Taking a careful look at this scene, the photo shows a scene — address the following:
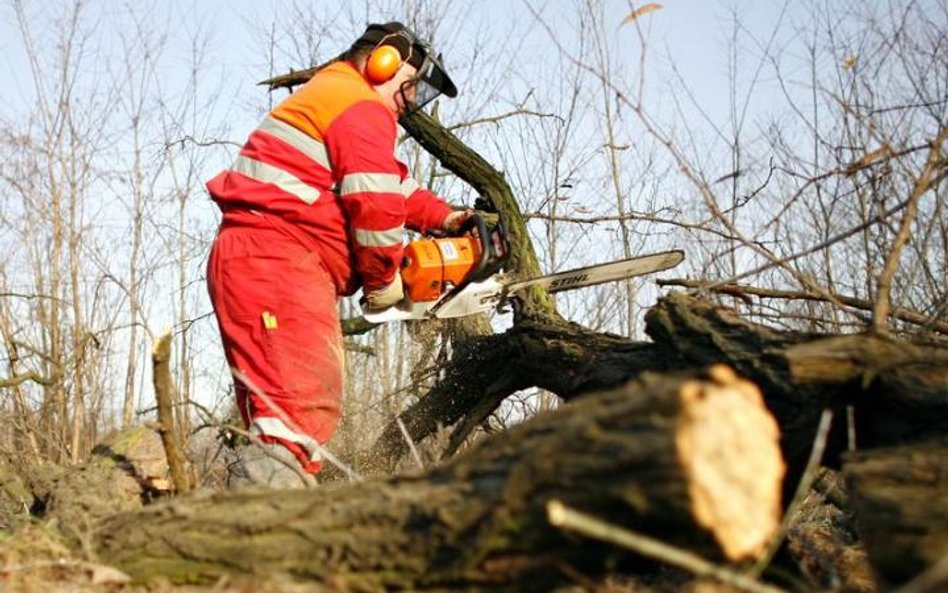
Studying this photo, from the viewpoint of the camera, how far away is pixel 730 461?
1341mm

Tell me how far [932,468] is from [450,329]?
3184 mm

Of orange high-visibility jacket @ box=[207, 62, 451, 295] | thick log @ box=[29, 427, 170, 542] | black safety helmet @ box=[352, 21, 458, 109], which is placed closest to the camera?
thick log @ box=[29, 427, 170, 542]

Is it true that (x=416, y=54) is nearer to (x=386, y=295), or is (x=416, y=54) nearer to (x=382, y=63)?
(x=382, y=63)

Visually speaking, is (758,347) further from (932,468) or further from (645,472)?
(645,472)

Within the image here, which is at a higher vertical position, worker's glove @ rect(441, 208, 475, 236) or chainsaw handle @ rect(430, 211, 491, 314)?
worker's glove @ rect(441, 208, 475, 236)

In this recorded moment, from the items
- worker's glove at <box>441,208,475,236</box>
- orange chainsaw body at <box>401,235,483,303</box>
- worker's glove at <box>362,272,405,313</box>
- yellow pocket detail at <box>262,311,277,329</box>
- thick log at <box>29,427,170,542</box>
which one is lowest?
thick log at <box>29,427,170,542</box>

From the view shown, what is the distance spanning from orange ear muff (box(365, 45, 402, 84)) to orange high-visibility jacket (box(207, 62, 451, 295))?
0.17 meters

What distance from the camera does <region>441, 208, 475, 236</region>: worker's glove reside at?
398 cm

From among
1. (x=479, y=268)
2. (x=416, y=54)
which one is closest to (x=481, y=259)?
(x=479, y=268)

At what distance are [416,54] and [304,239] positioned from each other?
1038 millimetres

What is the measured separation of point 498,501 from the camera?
4.87 ft

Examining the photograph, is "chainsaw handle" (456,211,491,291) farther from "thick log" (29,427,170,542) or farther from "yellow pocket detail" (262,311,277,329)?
"thick log" (29,427,170,542)

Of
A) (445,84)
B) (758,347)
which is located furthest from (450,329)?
(758,347)

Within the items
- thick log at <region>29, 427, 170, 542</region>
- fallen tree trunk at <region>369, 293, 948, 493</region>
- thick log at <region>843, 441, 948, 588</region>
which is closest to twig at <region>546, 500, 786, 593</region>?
thick log at <region>843, 441, 948, 588</region>
